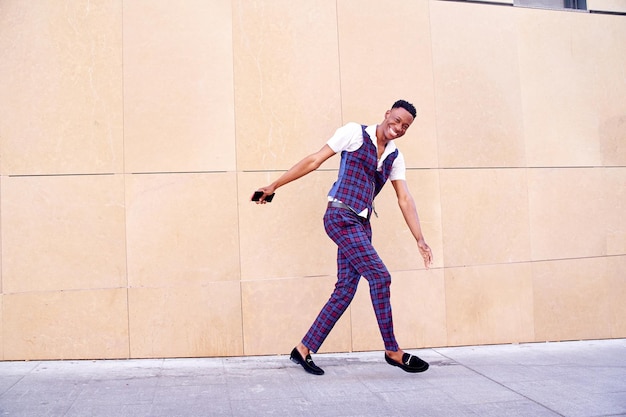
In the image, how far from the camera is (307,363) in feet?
13.9

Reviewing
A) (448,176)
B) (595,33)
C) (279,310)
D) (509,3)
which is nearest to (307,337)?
(279,310)

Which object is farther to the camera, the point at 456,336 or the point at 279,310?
the point at 456,336

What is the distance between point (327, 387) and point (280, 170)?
5.95ft

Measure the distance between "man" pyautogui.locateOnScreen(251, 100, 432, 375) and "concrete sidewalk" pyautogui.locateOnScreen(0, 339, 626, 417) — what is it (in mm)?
271

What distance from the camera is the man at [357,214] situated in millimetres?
4094

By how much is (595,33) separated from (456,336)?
318 centimetres

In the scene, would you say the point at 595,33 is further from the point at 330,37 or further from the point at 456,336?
the point at 456,336

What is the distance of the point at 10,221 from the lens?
4.52 metres

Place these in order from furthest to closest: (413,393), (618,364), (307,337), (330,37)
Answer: (330,37) < (618,364) < (307,337) < (413,393)

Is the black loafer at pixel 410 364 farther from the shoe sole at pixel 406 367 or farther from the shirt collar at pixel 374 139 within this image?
the shirt collar at pixel 374 139

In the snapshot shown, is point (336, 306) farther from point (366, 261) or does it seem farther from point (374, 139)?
point (374, 139)

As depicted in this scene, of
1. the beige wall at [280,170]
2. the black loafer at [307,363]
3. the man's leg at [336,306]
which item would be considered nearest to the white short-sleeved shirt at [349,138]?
the man's leg at [336,306]

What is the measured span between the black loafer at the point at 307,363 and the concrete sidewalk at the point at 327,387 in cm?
6

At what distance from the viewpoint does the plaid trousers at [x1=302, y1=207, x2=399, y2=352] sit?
410 centimetres
